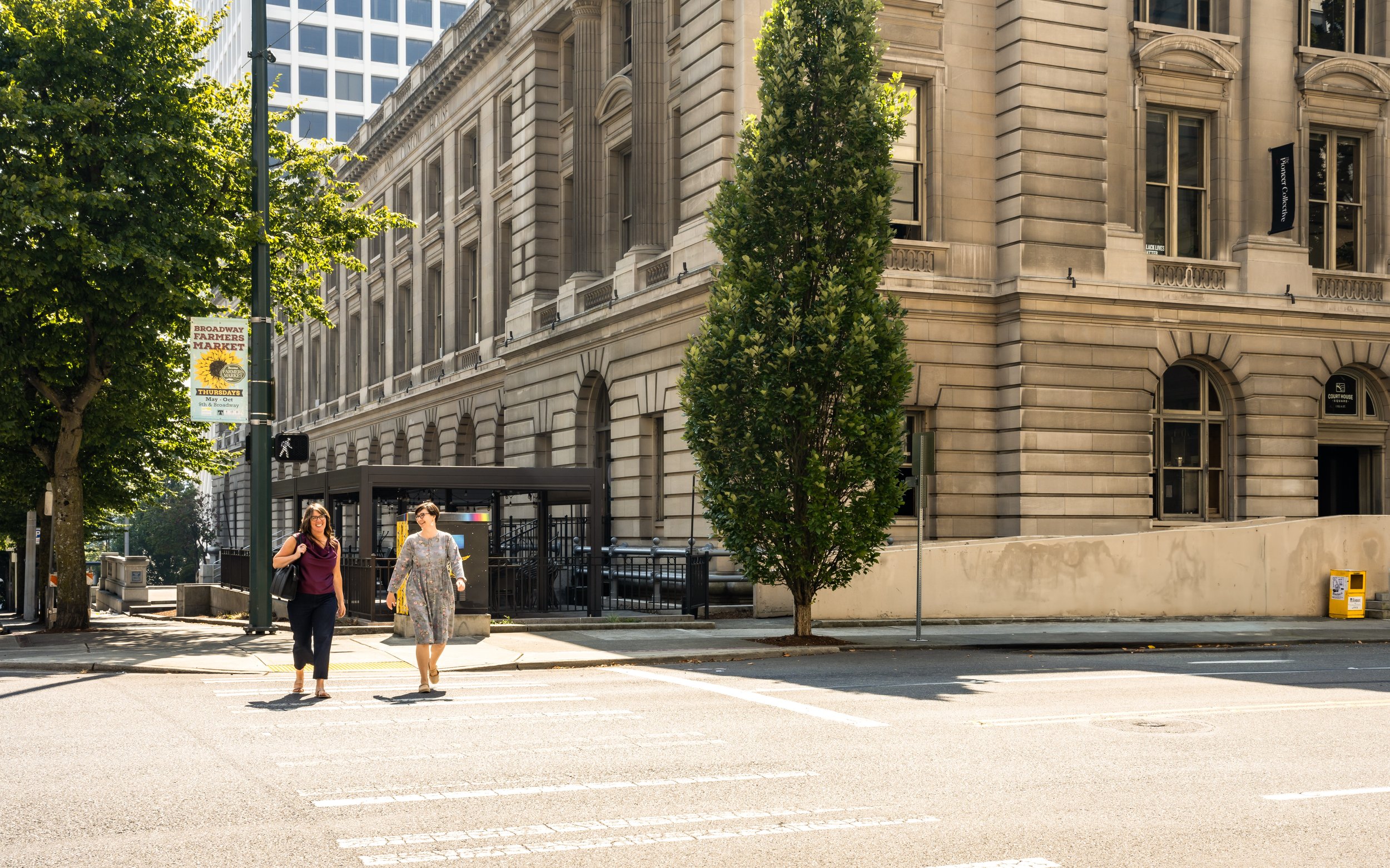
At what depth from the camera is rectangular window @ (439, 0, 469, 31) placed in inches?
3716

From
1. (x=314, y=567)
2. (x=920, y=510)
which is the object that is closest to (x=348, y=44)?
(x=920, y=510)

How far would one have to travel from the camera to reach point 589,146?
35.3 metres

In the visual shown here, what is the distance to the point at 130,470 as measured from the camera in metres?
28.6

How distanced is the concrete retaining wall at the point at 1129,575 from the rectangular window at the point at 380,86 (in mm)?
74583

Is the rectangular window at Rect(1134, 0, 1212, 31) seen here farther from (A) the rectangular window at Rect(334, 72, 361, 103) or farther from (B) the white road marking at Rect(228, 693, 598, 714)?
(A) the rectangular window at Rect(334, 72, 361, 103)

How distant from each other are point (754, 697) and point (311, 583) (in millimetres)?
4443

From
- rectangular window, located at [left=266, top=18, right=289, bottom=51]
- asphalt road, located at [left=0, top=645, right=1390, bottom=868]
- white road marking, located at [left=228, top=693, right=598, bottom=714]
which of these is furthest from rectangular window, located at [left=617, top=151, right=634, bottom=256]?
rectangular window, located at [left=266, top=18, right=289, bottom=51]

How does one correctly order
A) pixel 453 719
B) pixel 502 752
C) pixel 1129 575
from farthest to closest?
pixel 1129 575 → pixel 453 719 → pixel 502 752

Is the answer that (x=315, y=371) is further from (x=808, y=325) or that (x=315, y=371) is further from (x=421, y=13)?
(x=808, y=325)

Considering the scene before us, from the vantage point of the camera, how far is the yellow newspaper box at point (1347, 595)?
2711 cm

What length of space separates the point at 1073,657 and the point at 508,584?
10.3 meters

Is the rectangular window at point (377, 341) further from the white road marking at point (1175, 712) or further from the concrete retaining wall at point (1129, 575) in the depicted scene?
the white road marking at point (1175, 712)

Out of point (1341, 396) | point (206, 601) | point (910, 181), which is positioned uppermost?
point (910, 181)

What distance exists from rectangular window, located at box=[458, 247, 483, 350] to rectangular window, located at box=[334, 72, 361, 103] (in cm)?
4881
